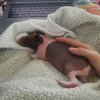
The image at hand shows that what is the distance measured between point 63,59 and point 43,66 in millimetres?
68

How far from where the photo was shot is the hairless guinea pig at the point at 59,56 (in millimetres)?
765

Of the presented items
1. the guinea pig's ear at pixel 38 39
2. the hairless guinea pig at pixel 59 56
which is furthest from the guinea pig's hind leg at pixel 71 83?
the guinea pig's ear at pixel 38 39

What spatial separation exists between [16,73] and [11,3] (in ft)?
1.76

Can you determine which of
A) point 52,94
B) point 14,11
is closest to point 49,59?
point 52,94

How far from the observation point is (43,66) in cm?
82

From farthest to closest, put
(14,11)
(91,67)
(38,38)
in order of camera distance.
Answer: (14,11) → (38,38) → (91,67)

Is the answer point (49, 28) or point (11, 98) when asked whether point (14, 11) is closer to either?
point (49, 28)

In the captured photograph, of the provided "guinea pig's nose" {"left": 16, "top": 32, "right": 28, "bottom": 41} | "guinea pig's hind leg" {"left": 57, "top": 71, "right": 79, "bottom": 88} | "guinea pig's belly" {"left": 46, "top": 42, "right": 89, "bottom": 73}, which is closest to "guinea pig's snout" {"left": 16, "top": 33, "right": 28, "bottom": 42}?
"guinea pig's nose" {"left": 16, "top": 32, "right": 28, "bottom": 41}

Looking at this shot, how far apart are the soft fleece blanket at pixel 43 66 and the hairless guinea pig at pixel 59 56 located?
20 mm

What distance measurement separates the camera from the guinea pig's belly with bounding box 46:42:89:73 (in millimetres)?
786

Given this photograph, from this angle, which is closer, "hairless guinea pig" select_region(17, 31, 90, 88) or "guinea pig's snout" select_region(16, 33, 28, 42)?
"hairless guinea pig" select_region(17, 31, 90, 88)

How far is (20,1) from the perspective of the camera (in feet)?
4.16

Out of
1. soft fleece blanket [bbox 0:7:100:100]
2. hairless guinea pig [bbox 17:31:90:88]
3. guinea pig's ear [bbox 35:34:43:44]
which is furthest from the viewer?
guinea pig's ear [bbox 35:34:43:44]

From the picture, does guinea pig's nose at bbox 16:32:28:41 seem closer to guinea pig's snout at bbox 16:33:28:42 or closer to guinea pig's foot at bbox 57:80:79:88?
guinea pig's snout at bbox 16:33:28:42
